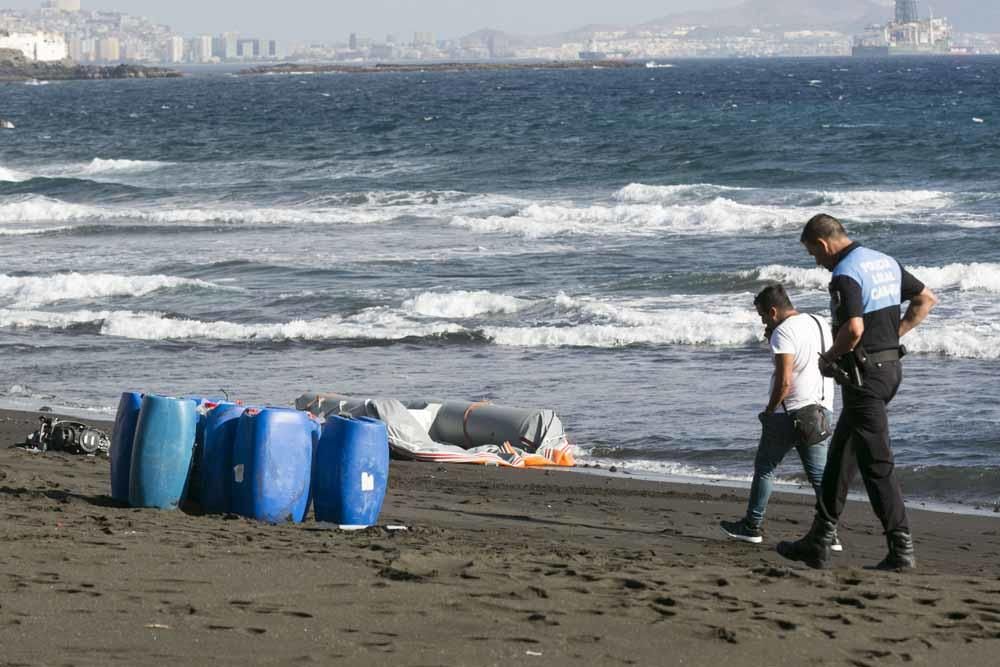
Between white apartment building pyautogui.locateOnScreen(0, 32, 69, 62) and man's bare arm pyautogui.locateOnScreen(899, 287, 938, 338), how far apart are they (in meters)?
179

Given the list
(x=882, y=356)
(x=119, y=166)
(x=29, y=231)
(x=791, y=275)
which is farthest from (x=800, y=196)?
(x=882, y=356)

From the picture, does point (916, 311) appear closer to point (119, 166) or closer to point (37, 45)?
point (119, 166)

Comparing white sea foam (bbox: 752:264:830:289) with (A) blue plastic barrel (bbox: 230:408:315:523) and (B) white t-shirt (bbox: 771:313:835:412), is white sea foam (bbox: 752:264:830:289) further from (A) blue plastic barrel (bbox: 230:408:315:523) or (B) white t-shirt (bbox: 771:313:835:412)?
(A) blue plastic barrel (bbox: 230:408:315:523)

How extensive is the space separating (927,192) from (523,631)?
30323 mm

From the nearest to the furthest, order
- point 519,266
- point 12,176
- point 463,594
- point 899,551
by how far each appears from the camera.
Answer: point 463,594
point 899,551
point 519,266
point 12,176

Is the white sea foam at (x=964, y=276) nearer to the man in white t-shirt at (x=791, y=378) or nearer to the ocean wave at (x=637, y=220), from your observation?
the ocean wave at (x=637, y=220)

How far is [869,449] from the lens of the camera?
22.3 feet

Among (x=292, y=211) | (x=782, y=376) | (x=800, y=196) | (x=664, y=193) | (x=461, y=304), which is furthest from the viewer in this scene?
(x=664, y=193)

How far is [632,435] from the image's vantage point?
1196 centimetres

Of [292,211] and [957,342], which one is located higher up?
[957,342]

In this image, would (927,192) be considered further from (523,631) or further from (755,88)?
(755,88)

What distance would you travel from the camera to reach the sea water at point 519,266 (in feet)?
45.2

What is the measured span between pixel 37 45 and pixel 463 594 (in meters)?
193

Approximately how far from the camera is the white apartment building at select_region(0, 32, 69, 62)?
179375mm
